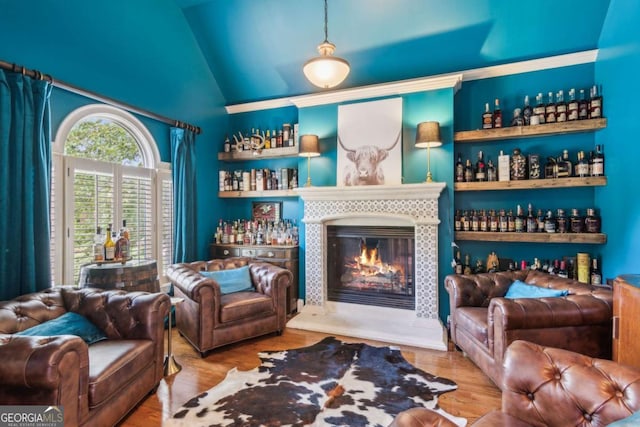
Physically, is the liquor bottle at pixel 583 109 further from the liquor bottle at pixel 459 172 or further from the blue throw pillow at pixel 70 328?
the blue throw pillow at pixel 70 328

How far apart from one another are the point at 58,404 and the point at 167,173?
320cm

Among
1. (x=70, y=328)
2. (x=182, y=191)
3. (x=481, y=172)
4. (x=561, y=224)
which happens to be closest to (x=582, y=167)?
(x=561, y=224)

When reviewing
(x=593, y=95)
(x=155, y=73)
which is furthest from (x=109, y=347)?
(x=593, y=95)

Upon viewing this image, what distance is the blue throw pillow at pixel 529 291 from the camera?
278cm

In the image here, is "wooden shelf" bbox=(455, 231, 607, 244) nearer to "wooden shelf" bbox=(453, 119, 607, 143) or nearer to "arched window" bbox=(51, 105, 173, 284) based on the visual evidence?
"wooden shelf" bbox=(453, 119, 607, 143)

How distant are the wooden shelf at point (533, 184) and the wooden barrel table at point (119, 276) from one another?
3.62m

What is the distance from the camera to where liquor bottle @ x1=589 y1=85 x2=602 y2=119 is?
3.51m

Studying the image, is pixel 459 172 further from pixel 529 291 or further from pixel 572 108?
pixel 529 291

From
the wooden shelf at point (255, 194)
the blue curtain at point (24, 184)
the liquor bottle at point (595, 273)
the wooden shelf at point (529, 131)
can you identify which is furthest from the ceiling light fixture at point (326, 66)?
the liquor bottle at point (595, 273)

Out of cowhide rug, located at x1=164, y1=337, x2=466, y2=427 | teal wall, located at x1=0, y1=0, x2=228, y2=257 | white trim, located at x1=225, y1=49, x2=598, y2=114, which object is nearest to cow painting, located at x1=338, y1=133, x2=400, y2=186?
white trim, located at x1=225, y1=49, x2=598, y2=114

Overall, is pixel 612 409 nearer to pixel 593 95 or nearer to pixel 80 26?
pixel 593 95

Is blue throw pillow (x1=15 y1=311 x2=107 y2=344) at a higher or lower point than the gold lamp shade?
lower

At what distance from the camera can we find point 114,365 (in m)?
2.13

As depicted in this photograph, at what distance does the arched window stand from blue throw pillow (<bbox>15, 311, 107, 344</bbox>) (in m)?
1.00
